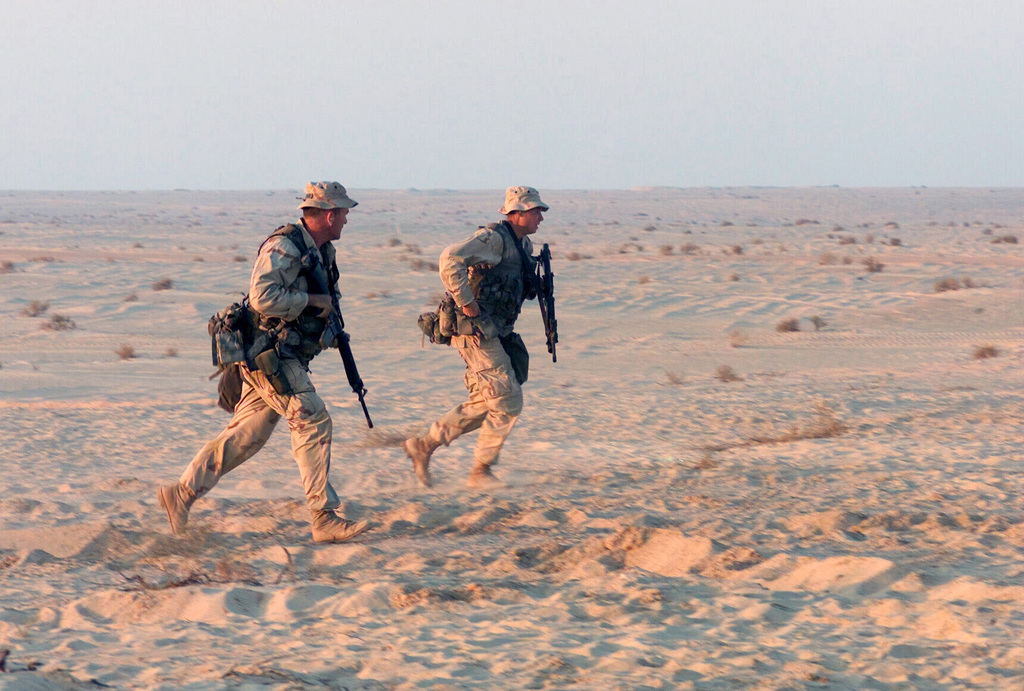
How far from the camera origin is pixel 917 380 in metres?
10.1

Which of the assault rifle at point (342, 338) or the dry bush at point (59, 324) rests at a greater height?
the assault rifle at point (342, 338)

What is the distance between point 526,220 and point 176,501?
2257mm

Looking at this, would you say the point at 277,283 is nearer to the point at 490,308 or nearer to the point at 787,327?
the point at 490,308

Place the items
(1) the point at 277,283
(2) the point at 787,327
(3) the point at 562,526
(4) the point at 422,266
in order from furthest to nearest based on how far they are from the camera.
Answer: (4) the point at 422,266, (2) the point at 787,327, (3) the point at 562,526, (1) the point at 277,283

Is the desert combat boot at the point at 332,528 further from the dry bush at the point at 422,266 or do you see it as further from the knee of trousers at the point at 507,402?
the dry bush at the point at 422,266

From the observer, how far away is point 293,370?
4.87m

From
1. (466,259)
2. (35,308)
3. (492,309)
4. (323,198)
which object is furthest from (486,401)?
(35,308)

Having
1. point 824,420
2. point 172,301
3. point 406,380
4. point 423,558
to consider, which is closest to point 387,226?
point 172,301

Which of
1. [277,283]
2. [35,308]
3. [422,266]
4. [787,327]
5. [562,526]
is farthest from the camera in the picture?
[422,266]

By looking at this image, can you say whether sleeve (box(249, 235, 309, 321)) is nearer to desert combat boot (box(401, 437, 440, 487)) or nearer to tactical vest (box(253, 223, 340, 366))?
tactical vest (box(253, 223, 340, 366))

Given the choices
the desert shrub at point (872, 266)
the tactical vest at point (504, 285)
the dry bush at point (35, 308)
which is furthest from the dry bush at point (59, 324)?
the desert shrub at point (872, 266)

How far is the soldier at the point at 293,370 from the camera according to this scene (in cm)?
478

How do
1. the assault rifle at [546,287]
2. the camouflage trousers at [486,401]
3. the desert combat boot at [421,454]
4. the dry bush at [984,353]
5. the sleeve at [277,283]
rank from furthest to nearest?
the dry bush at [984,353] → the desert combat boot at [421,454] → the assault rifle at [546,287] → the camouflage trousers at [486,401] → the sleeve at [277,283]

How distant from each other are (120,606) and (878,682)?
272 cm
